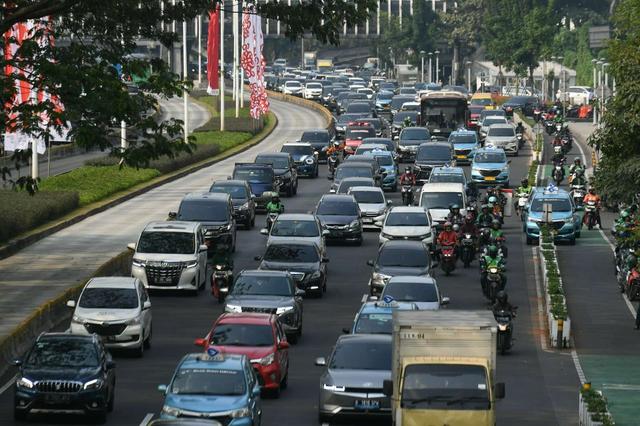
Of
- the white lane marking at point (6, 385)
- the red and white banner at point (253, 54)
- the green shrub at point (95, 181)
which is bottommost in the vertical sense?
the white lane marking at point (6, 385)

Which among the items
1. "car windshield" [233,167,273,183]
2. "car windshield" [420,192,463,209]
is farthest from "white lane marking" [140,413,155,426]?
"car windshield" [233,167,273,183]

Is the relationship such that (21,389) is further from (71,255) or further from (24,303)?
(71,255)

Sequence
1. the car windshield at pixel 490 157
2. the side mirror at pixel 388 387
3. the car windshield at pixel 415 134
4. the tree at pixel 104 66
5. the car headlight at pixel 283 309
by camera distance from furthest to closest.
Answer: the car windshield at pixel 415 134 < the car windshield at pixel 490 157 < the car headlight at pixel 283 309 < the tree at pixel 104 66 < the side mirror at pixel 388 387

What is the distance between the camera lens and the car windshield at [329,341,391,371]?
103 ft

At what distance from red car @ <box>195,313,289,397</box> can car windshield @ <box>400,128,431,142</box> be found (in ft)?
172

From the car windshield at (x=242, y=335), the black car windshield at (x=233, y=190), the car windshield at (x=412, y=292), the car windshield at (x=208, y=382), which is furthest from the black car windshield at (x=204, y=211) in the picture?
the car windshield at (x=208, y=382)

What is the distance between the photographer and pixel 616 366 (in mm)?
38688

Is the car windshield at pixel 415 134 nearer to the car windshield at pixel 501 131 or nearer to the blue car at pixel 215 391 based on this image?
the car windshield at pixel 501 131

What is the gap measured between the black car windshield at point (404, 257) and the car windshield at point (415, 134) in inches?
1535

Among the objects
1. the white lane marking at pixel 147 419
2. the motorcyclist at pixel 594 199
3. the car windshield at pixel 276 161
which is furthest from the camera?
the car windshield at pixel 276 161

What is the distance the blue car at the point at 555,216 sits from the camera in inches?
2313

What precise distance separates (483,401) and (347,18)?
45.6 feet

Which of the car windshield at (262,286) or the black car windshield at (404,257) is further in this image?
the black car windshield at (404,257)

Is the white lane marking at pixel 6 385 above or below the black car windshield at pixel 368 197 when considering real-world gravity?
below
